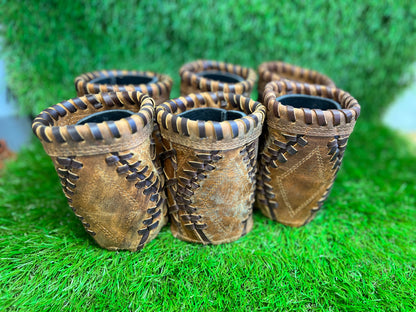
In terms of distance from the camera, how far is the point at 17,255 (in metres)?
1.38

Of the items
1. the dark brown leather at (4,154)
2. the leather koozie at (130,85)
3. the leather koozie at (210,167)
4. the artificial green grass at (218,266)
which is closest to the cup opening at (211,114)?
the leather koozie at (210,167)

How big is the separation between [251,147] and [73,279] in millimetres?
938

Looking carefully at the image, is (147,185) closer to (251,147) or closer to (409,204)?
(251,147)

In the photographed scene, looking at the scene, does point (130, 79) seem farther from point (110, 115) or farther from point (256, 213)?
point (256, 213)

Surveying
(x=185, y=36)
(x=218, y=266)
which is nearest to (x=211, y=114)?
(x=218, y=266)

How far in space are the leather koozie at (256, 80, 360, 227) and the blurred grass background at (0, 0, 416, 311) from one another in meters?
0.15

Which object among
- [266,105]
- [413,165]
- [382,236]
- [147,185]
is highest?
[266,105]

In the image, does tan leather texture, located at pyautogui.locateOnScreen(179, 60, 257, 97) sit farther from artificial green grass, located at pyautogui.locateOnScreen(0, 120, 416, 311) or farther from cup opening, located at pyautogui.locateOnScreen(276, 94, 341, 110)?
artificial green grass, located at pyautogui.locateOnScreen(0, 120, 416, 311)

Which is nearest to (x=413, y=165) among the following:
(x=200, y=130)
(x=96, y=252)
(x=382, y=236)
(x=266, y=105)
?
(x=382, y=236)

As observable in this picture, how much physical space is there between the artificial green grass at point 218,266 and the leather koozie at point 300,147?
6.0 inches

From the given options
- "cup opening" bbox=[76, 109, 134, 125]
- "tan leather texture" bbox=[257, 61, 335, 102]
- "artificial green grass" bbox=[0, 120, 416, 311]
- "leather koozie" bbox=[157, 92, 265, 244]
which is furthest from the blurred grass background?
"cup opening" bbox=[76, 109, 134, 125]

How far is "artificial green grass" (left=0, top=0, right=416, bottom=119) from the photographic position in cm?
209

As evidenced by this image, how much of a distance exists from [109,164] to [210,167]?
392 mm

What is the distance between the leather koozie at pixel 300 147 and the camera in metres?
1.28
